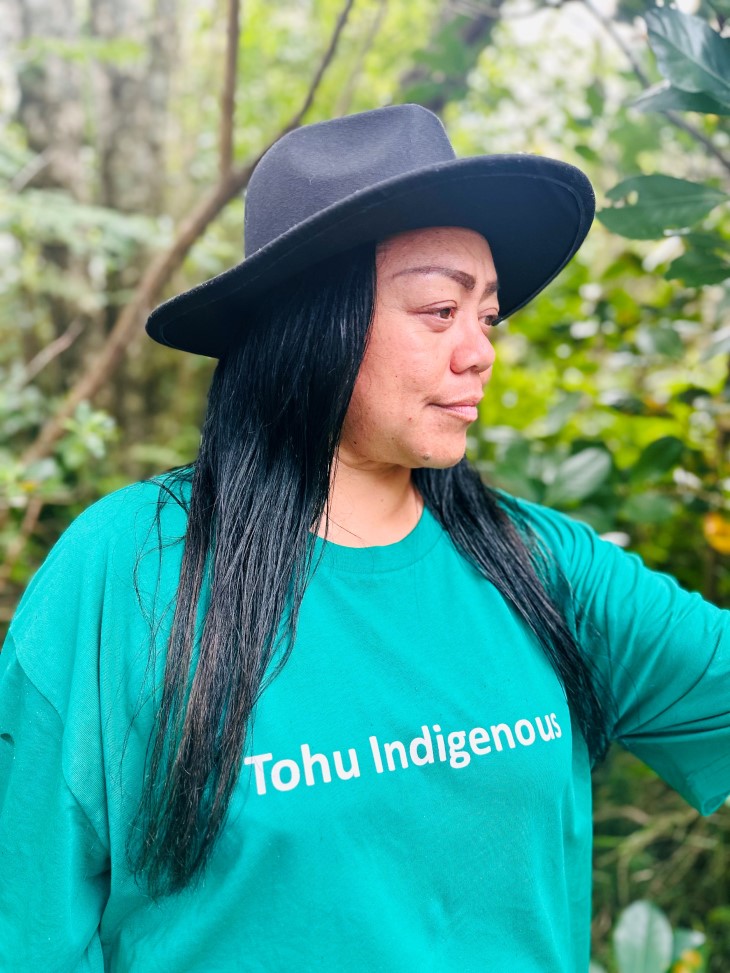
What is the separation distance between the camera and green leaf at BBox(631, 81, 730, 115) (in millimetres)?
1252

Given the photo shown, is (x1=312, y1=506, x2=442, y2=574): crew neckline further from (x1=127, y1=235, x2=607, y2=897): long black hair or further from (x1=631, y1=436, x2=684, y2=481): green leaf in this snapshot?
(x1=631, y1=436, x2=684, y2=481): green leaf

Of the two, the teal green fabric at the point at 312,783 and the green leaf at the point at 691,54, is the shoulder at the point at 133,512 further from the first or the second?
the green leaf at the point at 691,54

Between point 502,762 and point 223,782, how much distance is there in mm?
355

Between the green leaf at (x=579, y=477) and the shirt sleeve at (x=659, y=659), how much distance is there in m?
0.58

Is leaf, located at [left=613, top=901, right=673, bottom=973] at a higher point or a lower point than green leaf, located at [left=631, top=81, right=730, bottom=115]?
lower

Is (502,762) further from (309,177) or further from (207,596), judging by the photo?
(309,177)

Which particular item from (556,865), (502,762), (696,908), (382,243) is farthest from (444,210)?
(696,908)

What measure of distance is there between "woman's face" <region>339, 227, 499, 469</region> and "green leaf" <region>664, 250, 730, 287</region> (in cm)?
47

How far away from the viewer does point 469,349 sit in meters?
1.09

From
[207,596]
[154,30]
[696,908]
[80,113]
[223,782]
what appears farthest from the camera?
[154,30]

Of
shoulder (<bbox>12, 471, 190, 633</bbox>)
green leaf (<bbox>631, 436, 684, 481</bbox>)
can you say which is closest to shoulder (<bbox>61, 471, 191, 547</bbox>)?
shoulder (<bbox>12, 471, 190, 633</bbox>)

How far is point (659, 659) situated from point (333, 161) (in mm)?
825

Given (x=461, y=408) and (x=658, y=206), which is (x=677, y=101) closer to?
(x=658, y=206)

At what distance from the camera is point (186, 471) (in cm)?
123
